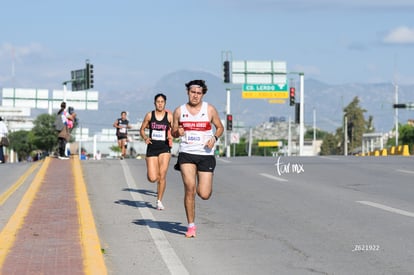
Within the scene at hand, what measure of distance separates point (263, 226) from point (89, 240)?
2.94 meters

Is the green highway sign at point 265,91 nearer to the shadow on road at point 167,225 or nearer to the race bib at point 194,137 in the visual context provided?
the shadow on road at point 167,225

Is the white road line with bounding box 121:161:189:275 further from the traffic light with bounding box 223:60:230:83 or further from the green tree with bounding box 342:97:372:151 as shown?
the green tree with bounding box 342:97:372:151

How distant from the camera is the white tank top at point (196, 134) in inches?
439

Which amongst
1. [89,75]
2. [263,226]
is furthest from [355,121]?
[263,226]

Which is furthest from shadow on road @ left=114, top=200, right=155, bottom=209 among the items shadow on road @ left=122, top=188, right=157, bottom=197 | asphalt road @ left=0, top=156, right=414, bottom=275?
shadow on road @ left=122, top=188, right=157, bottom=197

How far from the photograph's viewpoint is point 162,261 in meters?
9.63

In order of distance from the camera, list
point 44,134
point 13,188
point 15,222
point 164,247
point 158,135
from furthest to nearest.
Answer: point 44,134 → point 13,188 → point 158,135 → point 15,222 → point 164,247

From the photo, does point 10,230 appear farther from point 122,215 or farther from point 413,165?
point 413,165

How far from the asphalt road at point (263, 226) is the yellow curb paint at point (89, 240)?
0.15 meters

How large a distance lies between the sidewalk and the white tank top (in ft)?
5.10

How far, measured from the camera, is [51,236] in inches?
436

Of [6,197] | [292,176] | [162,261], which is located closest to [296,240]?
[162,261]

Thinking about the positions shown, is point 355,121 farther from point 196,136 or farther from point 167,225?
point 196,136

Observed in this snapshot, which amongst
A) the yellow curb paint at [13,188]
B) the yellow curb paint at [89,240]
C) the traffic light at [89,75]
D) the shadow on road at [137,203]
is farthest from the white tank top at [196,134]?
the traffic light at [89,75]
